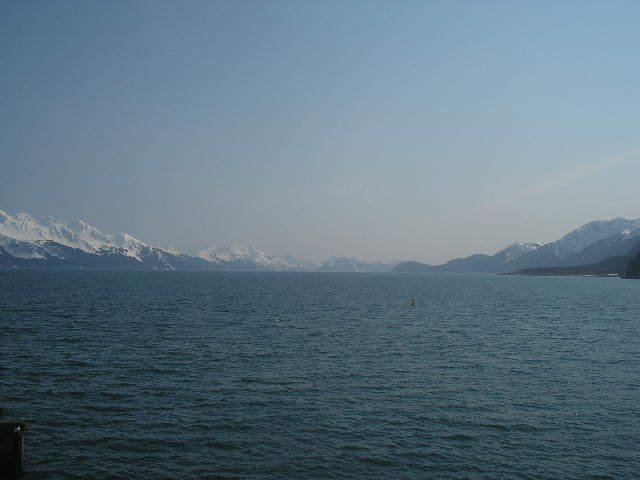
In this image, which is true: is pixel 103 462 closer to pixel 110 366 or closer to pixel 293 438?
pixel 293 438

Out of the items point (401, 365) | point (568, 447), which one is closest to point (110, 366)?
point (401, 365)

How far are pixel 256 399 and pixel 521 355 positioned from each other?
3287 centimetres

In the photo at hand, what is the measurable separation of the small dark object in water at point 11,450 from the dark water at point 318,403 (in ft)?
2.97

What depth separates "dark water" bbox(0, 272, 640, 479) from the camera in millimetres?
25812

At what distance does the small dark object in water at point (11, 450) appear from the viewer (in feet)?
77.2

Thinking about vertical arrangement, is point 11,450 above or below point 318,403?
above

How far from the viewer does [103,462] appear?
2538 centimetres

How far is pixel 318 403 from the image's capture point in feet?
116

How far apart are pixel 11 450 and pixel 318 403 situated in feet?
62.5

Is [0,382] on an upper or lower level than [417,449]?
upper

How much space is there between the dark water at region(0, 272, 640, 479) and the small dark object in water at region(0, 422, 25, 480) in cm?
90

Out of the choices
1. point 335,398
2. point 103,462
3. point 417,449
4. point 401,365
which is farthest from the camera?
point 401,365

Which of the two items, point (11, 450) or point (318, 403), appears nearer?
point (11, 450)

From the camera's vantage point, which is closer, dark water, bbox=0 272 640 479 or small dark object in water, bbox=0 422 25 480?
small dark object in water, bbox=0 422 25 480
